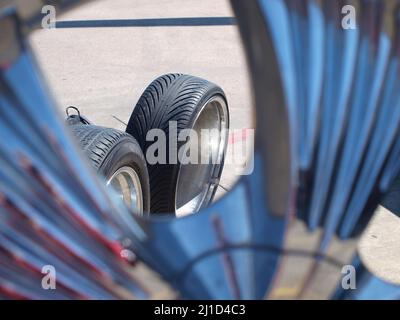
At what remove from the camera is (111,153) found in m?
3.62

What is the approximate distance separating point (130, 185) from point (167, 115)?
2.48ft

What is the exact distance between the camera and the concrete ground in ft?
24.1

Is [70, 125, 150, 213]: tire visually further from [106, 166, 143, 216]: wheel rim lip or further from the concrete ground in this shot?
the concrete ground

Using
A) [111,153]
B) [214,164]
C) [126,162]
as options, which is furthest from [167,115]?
[111,153]

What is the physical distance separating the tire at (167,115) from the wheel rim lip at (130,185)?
0.39 m

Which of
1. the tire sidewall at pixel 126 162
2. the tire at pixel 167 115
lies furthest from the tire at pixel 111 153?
the tire at pixel 167 115

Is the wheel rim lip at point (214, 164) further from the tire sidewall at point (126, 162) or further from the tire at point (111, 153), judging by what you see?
the tire at point (111, 153)

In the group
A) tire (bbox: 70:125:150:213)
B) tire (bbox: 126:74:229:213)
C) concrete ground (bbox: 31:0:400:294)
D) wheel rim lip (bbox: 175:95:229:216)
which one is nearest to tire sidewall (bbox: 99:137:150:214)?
tire (bbox: 70:125:150:213)

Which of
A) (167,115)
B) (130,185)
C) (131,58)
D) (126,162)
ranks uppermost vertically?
(131,58)

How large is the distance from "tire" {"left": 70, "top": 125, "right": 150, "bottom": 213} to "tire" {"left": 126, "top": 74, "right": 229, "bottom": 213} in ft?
1.20

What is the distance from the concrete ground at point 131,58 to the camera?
24.1 feet

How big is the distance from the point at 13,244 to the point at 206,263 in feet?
1.40

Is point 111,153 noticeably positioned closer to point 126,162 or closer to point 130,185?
point 126,162

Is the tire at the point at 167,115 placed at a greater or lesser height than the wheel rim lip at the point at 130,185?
greater
